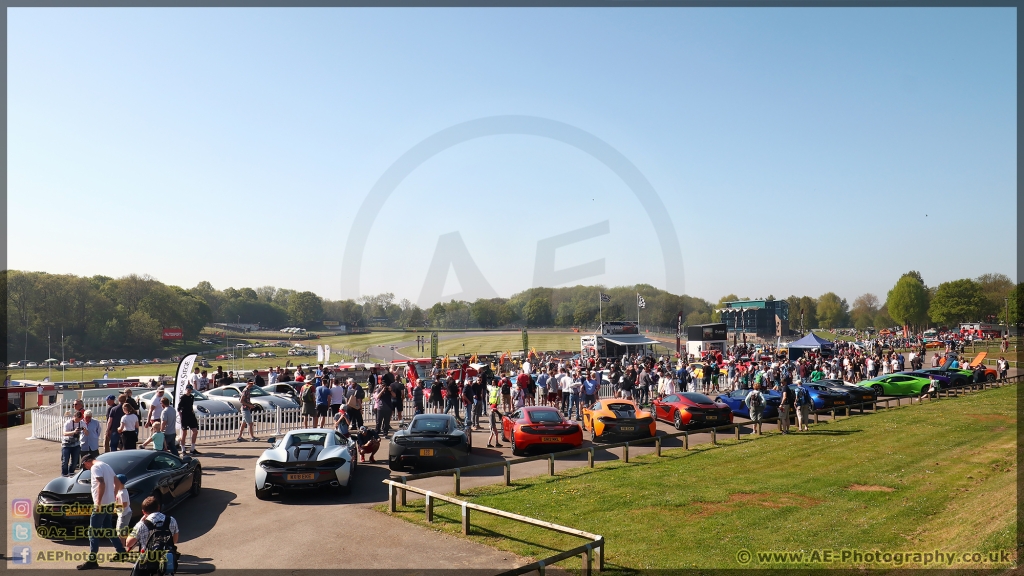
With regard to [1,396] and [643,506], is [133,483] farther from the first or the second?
[1,396]

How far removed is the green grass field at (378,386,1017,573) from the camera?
29.5ft

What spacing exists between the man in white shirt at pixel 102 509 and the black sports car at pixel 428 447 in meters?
6.14

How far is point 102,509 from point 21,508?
3998 millimetres

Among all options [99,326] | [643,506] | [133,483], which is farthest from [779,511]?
[99,326]

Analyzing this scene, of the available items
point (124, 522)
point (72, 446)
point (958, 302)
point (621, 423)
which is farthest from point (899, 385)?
point (958, 302)

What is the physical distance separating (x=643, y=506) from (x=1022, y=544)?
5255mm

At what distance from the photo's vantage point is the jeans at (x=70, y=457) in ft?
44.3

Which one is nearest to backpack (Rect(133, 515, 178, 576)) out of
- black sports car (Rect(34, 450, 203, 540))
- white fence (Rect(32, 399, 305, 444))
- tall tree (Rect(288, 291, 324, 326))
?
black sports car (Rect(34, 450, 203, 540))

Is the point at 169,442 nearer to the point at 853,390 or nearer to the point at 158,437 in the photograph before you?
the point at 158,437

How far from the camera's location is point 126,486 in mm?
10141

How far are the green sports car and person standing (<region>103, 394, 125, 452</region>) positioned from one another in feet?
94.8

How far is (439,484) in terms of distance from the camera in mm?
13406

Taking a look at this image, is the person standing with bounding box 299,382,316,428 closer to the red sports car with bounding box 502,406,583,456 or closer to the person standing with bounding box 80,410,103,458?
the person standing with bounding box 80,410,103,458

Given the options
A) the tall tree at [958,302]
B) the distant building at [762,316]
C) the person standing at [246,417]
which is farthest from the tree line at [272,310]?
the person standing at [246,417]
